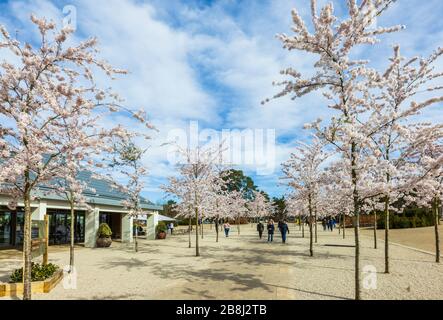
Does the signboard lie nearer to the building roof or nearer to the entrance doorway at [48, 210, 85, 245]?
the building roof

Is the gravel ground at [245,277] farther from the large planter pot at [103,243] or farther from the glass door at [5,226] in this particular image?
the glass door at [5,226]

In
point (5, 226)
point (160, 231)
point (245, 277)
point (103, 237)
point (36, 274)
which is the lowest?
point (160, 231)

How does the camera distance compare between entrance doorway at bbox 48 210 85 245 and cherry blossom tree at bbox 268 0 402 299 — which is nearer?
cherry blossom tree at bbox 268 0 402 299

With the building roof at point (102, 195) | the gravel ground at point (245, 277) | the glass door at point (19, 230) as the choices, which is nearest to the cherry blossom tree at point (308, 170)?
the gravel ground at point (245, 277)

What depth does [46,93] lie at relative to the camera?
23.6 feet

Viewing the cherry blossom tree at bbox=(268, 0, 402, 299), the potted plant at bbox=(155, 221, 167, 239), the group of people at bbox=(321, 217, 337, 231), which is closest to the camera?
the cherry blossom tree at bbox=(268, 0, 402, 299)

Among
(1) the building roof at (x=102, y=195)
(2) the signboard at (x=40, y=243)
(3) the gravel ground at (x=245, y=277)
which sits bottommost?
(3) the gravel ground at (x=245, y=277)

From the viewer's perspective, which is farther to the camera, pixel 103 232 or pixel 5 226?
pixel 5 226

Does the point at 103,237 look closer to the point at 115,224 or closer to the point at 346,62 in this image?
the point at 115,224

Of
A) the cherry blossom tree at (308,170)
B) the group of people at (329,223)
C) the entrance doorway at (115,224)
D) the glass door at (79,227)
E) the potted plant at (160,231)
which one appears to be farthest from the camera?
the group of people at (329,223)

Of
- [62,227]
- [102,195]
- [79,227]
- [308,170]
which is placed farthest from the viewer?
[79,227]

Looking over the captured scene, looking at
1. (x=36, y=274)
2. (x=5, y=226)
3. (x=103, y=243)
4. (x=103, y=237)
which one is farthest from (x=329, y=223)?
(x=36, y=274)

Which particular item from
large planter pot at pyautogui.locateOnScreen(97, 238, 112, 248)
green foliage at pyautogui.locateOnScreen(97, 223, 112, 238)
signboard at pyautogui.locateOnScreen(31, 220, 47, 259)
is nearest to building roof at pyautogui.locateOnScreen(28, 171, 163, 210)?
green foliage at pyautogui.locateOnScreen(97, 223, 112, 238)
